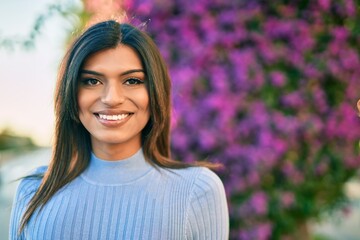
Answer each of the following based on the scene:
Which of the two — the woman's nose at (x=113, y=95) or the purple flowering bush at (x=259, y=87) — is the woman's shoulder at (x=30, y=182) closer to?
the woman's nose at (x=113, y=95)

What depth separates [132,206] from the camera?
179 cm

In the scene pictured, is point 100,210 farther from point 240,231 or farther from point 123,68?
point 240,231

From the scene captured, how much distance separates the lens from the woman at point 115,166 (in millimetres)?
1707

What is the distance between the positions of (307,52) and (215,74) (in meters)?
0.48

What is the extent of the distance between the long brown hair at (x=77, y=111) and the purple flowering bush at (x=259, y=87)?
1.06m

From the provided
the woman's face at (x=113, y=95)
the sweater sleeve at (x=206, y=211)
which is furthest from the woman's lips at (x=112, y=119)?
the sweater sleeve at (x=206, y=211)

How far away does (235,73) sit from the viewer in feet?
9.82

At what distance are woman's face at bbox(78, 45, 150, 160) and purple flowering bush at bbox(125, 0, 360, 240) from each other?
1.19 meters

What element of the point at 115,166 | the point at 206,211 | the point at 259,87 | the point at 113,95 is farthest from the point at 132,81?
the point at 259,87

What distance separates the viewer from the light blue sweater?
69.7 inches

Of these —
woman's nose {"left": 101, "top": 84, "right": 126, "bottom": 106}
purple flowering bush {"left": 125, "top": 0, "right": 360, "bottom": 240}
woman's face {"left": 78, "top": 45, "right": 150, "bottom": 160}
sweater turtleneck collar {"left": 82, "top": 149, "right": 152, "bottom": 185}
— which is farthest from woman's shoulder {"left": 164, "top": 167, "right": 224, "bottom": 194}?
purple flowering bush {"left": 125, "top": 0, "right": 360, "bottom": 240}

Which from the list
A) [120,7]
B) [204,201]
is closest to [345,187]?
[120,7]

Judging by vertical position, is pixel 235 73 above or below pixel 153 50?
above

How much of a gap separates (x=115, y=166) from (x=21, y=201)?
0.32 meters
